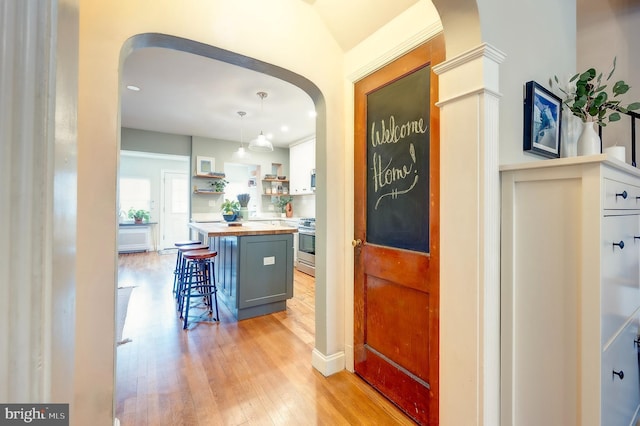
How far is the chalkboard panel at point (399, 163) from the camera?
1512mm

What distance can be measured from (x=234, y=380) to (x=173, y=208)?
271 inches

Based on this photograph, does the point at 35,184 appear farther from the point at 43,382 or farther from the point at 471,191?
the point at 471,191

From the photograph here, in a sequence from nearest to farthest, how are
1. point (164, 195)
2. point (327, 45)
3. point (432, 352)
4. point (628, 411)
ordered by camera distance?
point (628, 411) < point (432, 352) < point (327, 45) < point (164, 195)

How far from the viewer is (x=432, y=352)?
1.43m

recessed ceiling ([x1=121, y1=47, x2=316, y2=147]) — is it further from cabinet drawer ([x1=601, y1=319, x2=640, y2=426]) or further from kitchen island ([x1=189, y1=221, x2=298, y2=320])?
cabinet drawer ([x1=601, y1=319, x2=640, y2=426])

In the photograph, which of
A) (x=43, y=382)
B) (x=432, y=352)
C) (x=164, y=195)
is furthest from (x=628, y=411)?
(x=164, y=195)

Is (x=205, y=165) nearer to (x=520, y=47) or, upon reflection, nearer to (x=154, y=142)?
(x=154, y=142)

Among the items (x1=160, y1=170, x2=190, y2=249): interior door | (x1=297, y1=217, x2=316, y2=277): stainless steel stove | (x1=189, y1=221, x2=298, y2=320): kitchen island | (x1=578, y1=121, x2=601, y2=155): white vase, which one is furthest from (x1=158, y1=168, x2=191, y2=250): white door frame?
(x1=578, y1=121, x2=601, y2=155): white vase

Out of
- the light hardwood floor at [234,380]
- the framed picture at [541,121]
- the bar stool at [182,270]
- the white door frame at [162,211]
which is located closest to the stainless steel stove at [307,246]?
the light hardwood floor at [234,380]

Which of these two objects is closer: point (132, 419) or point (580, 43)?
point (132, 419)

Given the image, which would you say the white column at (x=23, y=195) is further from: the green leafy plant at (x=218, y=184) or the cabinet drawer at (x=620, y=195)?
the green leafy plant at (x=218, y=184)

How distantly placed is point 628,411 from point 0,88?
2352 millimetres

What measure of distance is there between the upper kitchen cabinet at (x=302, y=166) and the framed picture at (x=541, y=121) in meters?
4.15

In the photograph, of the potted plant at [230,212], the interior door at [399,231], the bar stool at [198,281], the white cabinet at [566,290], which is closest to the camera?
the white cabinet at [566,290]
